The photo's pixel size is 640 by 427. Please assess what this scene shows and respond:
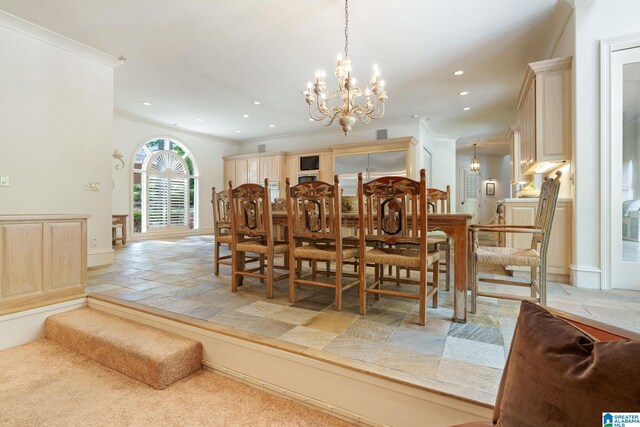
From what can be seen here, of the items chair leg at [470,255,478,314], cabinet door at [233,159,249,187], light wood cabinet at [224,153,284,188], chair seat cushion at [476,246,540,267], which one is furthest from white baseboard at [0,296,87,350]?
cabinet door at [233,159,249,187]

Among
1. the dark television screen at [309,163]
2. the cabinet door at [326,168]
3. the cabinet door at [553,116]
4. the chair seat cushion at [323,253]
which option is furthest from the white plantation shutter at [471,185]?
the chair seat cushion at [323,253]

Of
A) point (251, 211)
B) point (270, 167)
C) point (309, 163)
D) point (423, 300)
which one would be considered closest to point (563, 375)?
point (423, 300)

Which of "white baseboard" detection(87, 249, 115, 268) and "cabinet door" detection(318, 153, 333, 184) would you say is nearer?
"white baseboard" detection(87, 249, 115, 268)

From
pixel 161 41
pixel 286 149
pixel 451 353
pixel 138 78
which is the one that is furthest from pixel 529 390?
pixel 286 149

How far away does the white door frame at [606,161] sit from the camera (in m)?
2.82

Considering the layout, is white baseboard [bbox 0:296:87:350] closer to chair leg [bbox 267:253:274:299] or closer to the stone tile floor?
the stone tile floor

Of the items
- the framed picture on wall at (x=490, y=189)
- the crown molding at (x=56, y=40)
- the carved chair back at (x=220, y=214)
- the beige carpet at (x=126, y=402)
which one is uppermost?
the crown molding at (x=56, y=40)

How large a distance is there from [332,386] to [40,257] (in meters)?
2.54

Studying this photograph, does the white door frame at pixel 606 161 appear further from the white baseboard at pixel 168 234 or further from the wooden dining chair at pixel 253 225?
the white baseboard at pixel 168 234

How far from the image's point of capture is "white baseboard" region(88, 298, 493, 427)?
1293 millimetres

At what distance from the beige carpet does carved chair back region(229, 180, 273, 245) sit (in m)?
1.14

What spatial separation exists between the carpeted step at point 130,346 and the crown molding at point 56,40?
3089mm

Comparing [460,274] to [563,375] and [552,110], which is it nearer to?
[563,375]

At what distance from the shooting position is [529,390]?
0.69m
